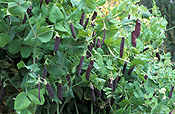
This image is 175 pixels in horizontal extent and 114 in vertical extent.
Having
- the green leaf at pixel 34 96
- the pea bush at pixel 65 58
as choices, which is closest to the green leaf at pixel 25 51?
the pea bush at pixel 65 58

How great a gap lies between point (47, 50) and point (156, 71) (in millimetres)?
638

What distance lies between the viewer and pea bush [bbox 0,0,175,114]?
77 centimetres

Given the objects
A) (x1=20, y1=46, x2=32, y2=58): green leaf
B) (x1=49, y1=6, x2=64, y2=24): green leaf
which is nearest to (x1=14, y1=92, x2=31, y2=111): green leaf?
(x1=20, y1=46, x2=32, y2=58): green leaf

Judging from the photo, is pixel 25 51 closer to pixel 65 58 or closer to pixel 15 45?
pixel 15 45

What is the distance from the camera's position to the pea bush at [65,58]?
77 cm

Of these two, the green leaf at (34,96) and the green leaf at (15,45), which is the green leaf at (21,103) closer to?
the green leaf at (34,96)

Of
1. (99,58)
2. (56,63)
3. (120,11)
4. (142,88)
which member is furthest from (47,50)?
(142,88)

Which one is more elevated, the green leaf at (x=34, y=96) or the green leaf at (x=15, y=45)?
the green leaf at (x=15, y=45)

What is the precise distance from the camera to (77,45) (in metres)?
0.86

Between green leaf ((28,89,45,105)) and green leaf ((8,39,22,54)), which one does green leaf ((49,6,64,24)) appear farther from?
green leaf ((28,89,45,105))

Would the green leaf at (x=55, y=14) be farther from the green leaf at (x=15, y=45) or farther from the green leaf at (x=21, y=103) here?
the green leaf at (x=21, y=103)

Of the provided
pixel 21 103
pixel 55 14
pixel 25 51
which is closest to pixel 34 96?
pixel 21 103

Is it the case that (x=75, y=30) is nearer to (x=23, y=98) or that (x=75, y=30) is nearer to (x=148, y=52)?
(x=23, y=98)

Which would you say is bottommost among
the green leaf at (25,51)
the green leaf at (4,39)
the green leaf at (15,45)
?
the green leaf at (25,51)
